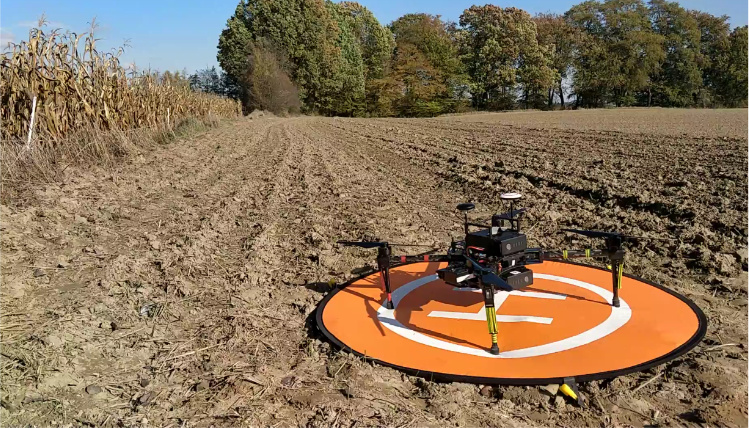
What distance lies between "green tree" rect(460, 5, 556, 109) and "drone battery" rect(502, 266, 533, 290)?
59.2m

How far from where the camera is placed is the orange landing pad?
12.4 ft

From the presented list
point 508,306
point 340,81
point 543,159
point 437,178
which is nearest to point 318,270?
point 508,306

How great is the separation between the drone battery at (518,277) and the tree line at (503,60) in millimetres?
52426

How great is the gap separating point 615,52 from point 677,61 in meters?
8.53

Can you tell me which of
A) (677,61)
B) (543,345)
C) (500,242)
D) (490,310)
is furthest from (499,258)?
(677,61)

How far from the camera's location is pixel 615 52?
61.0 metres

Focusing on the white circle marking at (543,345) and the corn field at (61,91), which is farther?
the corn field at (61,91)

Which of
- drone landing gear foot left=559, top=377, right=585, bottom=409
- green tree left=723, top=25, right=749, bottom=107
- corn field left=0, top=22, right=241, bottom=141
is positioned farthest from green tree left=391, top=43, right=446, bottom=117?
drone landing gear foot left=559, top=377, right=585, bottom=409

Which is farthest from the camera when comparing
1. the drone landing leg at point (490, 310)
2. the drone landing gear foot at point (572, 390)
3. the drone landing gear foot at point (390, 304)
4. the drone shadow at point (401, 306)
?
the drone landing gear foot at point (390, 304)

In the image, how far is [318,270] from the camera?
618cm

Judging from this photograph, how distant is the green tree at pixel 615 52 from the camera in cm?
6062

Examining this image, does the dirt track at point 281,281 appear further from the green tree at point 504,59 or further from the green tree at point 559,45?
the green tree at point 559,45

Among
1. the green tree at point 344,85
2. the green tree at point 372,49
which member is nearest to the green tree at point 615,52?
the green tree at point 372,49

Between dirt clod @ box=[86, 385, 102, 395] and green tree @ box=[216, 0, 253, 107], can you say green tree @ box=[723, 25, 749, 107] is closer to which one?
green tree @ box=[216, 0, 253, 107]
